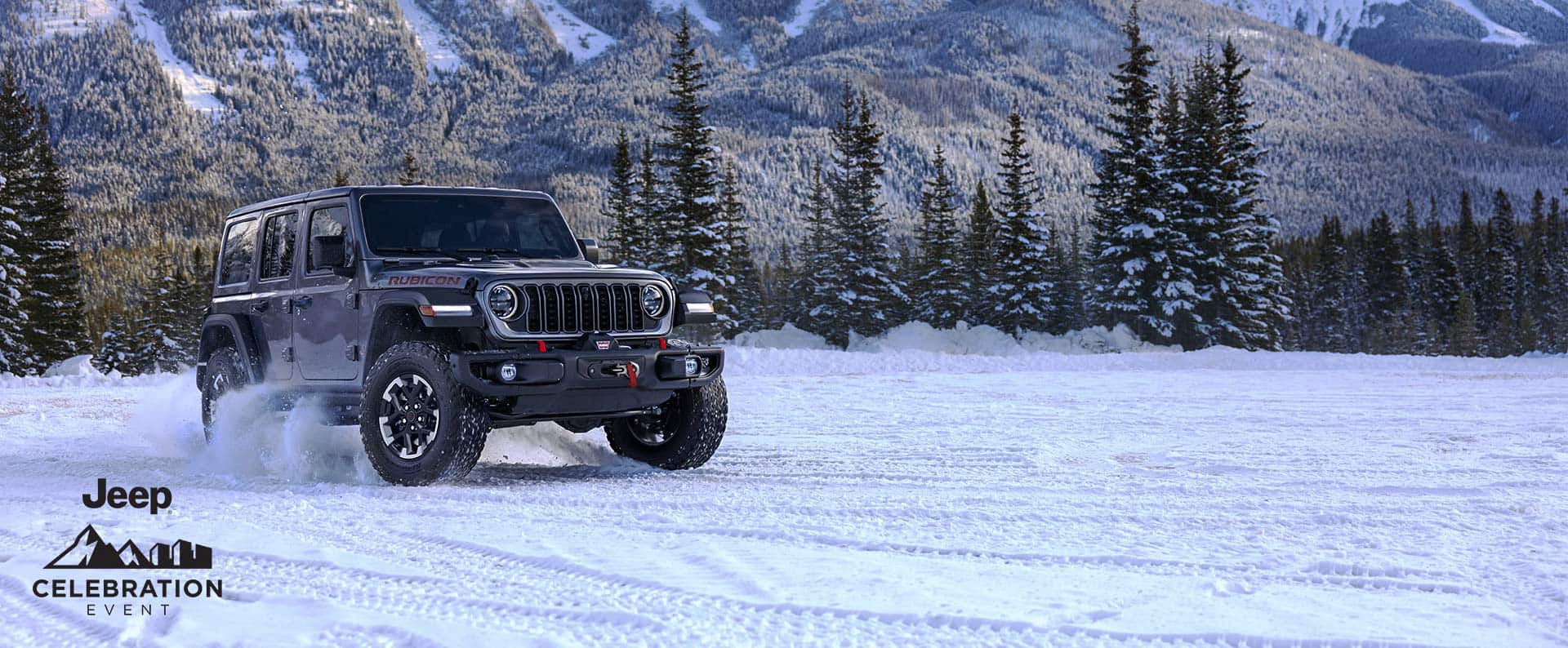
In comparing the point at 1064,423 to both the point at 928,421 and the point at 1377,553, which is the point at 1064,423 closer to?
the point at 928,421

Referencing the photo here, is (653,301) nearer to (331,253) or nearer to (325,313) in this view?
(331,253)

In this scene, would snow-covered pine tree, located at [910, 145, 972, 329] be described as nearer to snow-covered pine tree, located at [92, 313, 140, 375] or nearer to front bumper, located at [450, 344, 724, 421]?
snow-covered pine tree, located at [92, 313, 140, 375]

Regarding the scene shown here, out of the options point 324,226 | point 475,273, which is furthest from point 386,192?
point 475,273

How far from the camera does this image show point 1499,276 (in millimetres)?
84312

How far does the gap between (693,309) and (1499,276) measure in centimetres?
9308

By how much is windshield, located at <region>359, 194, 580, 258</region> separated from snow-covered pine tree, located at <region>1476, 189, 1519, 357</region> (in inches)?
3329

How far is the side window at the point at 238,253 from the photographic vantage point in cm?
969

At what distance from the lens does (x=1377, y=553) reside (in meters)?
5.03

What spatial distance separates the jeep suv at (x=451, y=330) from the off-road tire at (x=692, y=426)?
0.01 meters

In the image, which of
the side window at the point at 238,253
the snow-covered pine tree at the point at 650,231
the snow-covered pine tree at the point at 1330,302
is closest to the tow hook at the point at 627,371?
the side window at the point at 238,253

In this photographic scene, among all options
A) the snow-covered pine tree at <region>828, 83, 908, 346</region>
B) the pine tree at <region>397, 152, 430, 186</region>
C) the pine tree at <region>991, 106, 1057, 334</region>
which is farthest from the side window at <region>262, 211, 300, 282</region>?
the pine tree at <region>397, 152, 430, 186</region>

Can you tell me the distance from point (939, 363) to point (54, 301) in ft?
118

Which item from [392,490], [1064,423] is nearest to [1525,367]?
[1064,423]

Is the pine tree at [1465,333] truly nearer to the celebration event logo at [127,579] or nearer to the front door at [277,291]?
the front door at [277,291]
